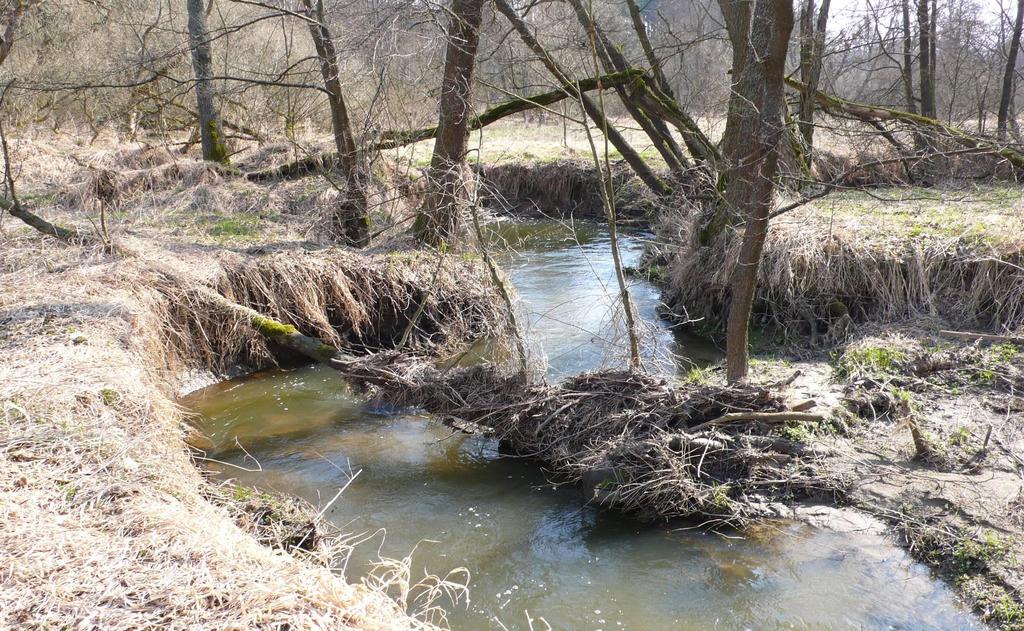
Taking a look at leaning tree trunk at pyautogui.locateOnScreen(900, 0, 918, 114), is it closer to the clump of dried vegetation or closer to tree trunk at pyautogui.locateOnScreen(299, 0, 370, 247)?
tree trunk at pyautogui.locateOnScreen(299, 0, 370, 247)

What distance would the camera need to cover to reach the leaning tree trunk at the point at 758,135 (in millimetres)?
5262

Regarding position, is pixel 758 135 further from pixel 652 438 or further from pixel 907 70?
pixel 907 70

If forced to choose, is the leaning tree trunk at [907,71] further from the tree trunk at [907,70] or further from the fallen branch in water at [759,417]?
the fallen branch in water at [759,417]

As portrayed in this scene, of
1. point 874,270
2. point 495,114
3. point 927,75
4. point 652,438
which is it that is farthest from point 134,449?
point 927,75

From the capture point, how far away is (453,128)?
941 centimetres

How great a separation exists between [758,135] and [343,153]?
19.6 feet

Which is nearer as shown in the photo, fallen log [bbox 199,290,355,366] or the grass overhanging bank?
the grass overhanging bank

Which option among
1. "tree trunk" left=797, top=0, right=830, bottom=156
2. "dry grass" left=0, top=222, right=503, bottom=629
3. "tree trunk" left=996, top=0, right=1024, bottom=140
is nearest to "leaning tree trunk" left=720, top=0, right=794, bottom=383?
"dry grass" left=0, top=222, right=503, bottom=629

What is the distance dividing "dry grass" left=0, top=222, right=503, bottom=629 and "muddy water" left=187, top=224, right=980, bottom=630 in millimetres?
607

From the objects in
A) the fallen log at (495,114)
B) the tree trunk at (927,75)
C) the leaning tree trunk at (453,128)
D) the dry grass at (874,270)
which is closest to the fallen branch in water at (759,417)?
the dry grass at (874,270)

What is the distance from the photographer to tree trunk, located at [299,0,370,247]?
936 centimetres

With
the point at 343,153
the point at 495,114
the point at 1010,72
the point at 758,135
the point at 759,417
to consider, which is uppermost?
the point at 1010,72

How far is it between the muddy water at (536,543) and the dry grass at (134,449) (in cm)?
61

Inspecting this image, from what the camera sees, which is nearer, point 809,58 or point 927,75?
point 809,58
